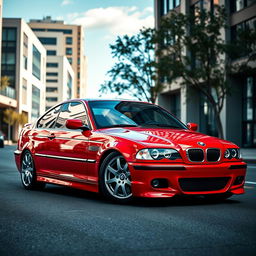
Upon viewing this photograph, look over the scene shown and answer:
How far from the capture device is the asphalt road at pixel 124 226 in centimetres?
394

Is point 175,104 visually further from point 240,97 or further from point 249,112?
point 249,112

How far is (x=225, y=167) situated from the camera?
21.4ft

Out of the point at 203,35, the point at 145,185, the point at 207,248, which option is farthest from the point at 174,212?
the point at 203,35

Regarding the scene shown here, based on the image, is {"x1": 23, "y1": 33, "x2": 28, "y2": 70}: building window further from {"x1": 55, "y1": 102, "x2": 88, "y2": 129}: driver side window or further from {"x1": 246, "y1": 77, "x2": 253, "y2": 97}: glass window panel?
{"x1": 55, "y1": 102, "x2": 88, "y2": 129}: driver side window

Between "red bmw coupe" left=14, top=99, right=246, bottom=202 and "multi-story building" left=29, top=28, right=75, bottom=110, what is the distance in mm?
119457

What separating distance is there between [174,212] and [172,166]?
2.04 ft

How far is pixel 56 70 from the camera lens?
126m

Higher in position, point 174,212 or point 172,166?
point 172,166

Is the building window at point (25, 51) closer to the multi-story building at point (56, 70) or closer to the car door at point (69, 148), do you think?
the multi-story building at point (56, 70)

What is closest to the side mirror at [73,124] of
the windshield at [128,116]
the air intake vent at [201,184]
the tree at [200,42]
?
the windshield at [128,116]

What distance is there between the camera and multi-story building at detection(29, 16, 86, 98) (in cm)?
14025

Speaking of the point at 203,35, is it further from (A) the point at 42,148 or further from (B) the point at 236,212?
(B) the point at 236,212

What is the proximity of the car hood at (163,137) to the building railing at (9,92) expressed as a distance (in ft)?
194

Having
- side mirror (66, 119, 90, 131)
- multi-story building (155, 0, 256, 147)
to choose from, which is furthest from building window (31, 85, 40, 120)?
side mirror (66, 119, 90, 131)
